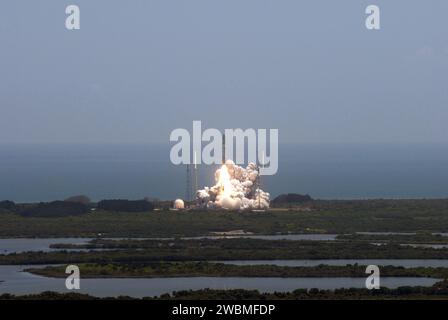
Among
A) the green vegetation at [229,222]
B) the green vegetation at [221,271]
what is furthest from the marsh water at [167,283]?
the green vegetation at [229,222]

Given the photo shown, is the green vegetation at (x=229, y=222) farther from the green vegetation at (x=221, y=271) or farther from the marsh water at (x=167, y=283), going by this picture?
the marsh water at (x=167, y=283)

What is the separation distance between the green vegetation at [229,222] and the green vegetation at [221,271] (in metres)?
19.6

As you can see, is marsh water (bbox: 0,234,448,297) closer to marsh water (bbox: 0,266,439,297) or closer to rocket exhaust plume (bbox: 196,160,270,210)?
marsh water (bbox: 0,266,439,297)

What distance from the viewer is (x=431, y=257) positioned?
75.6m

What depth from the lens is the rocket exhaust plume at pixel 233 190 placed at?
105 m

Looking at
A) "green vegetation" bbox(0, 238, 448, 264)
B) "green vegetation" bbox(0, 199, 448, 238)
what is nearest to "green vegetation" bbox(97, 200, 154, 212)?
"green vegetation" bbox(0, 199, 448, 238)

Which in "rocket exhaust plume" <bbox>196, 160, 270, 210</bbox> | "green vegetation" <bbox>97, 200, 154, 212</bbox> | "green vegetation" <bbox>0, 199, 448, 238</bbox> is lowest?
"green vegetation" <bbox>0, 199, 448, 238</bbox>

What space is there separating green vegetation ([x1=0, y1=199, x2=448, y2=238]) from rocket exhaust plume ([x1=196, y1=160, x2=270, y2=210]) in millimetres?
1955

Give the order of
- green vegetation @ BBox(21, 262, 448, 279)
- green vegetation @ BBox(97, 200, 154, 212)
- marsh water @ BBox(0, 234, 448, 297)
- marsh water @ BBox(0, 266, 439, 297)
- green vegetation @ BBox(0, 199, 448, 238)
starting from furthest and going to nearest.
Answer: green vegetation @ BBox(97, 200, 154, 212), green vegetation @ BBox(0, 199, 448, 238), green vegetation @ BBox(21, 262, 448, 279), marsh water @ BBox(0, 234, 448, 297), marsh water @ BBox(0, 266, 439, 297)

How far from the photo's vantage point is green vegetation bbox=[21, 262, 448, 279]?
67.9 m

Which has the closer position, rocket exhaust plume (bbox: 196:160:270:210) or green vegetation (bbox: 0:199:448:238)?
green vegetation (bbox: 0:199:448:238)

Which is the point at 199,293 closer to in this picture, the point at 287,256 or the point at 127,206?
the point at 287,256
